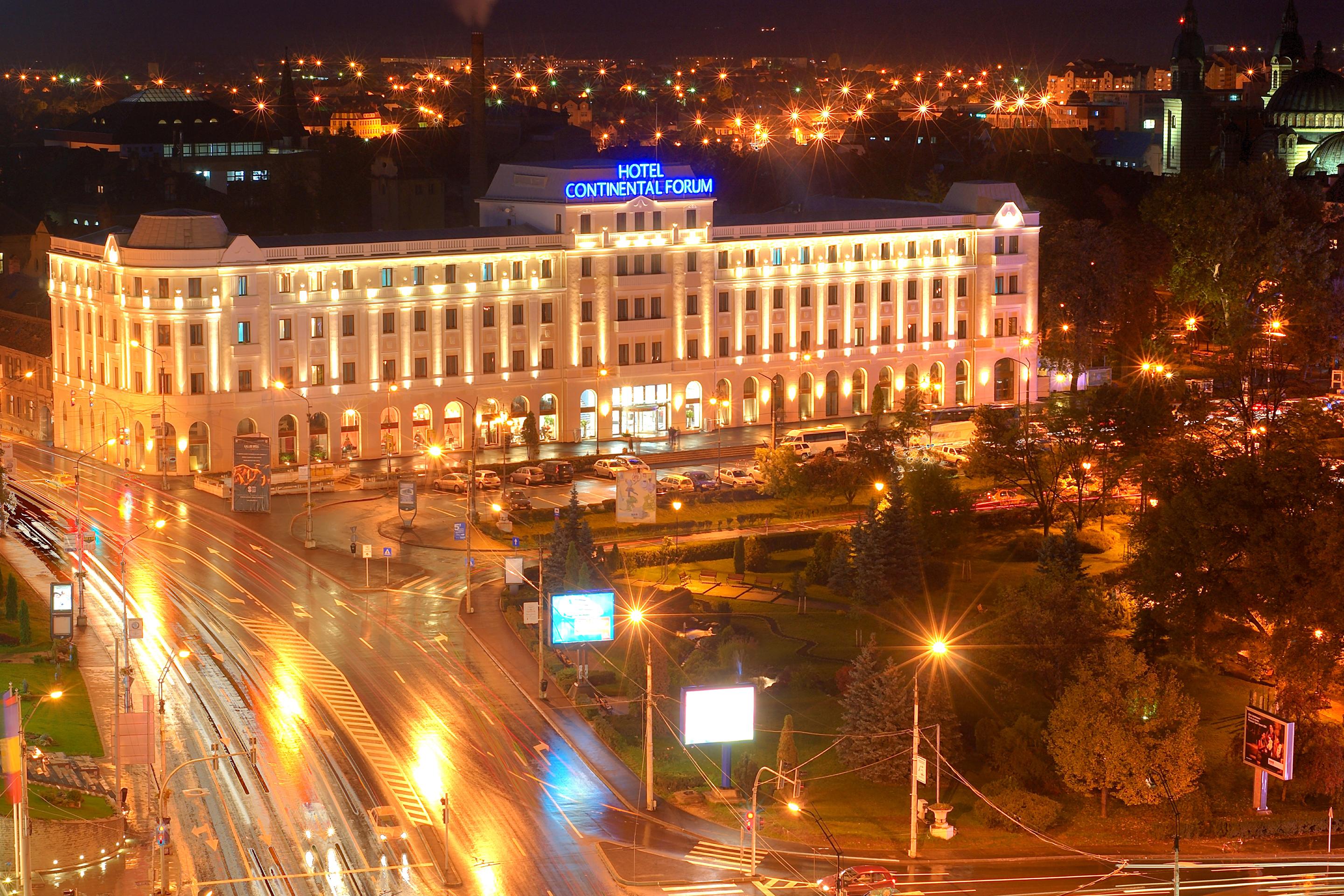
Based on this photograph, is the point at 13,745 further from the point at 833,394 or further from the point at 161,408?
the point at 833,394

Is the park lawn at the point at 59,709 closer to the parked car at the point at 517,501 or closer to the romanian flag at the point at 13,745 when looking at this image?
the romanian flag at the point at 13,745

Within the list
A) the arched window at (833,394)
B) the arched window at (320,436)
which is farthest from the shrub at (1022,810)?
the arched window at (833,394)

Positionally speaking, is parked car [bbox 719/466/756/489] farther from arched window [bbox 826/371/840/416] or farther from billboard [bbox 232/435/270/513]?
billboard [bbox 232/435/270/513]

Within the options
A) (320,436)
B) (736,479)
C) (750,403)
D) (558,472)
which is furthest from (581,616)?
(750,403)

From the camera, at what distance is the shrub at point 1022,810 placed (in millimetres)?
74625

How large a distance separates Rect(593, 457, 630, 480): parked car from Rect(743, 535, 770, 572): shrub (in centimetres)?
2011

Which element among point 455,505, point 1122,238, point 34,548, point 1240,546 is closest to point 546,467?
point 455,505

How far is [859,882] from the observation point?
6838 cm

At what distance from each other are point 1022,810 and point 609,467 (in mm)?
57299

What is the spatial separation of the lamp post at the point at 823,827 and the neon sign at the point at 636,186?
71.6 meters

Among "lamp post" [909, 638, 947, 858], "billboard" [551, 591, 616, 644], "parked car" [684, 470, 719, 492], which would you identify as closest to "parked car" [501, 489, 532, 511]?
"parked car" [684, 470, 719, 492]

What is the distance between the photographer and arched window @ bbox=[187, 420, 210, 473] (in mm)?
128625

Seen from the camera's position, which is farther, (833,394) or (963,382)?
(963,382)

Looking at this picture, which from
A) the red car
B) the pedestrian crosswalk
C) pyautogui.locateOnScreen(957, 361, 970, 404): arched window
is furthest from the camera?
pyautogui.locateOnScreen(957, 361, 970, 404): arched window
